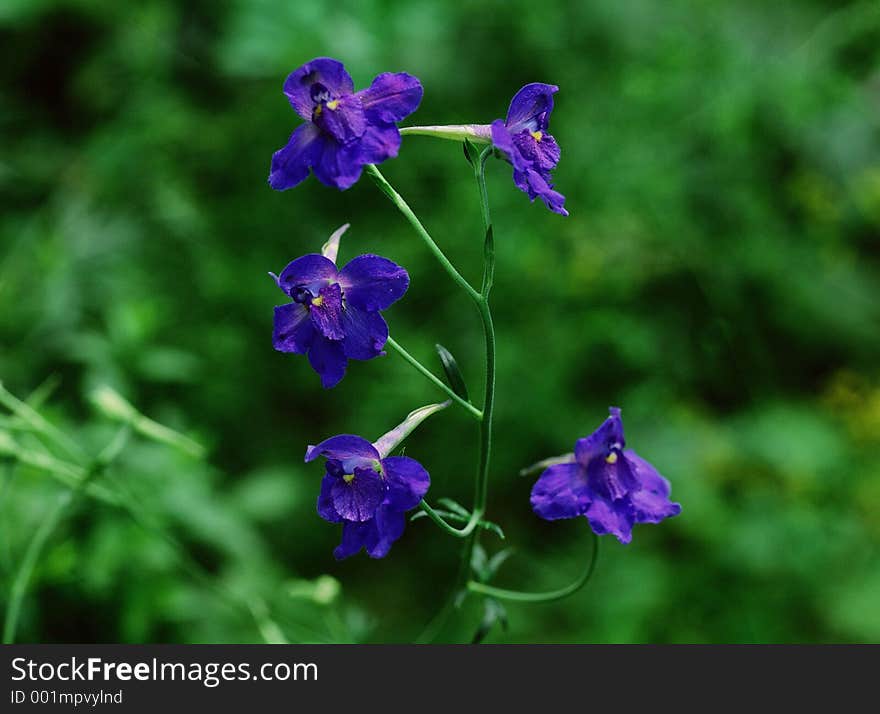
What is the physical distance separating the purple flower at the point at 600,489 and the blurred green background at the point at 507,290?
155 cm

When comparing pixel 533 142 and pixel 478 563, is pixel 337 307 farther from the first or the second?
pixel 478 563

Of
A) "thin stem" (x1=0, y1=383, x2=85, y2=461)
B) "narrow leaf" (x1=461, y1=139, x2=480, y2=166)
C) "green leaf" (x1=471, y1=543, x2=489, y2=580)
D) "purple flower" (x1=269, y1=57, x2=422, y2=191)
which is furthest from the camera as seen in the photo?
"thin stem" (x1=0, y1=383, x2=85, y2=461)

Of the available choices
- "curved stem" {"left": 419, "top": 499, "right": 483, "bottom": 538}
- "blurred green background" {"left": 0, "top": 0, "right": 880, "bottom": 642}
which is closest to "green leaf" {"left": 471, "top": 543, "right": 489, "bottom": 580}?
"curved stem" {"left": 419, "top": 499, "right": 483, "bottom": 538}

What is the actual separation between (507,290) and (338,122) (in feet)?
7.14

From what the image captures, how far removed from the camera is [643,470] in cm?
151

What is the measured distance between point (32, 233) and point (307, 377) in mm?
1138

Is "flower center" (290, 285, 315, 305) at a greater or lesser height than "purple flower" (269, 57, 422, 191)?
lesser

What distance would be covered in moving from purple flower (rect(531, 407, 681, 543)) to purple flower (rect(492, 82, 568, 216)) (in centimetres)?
36

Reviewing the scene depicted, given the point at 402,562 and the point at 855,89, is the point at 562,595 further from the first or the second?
the point at 855,89

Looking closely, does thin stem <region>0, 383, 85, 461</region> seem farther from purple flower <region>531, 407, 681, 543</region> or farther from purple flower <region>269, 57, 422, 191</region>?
purple flower <region>531, 407, 681, 543</region>

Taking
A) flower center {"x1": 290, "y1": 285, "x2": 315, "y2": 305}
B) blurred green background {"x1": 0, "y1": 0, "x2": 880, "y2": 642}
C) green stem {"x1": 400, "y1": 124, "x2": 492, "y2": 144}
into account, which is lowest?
flower center {"x1": 290, "y1": 285, "x2": 315, "y2": 305}

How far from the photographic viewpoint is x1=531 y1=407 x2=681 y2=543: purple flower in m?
1.38

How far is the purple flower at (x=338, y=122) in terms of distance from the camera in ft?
3.95

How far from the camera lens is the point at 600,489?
1408 millimetres
